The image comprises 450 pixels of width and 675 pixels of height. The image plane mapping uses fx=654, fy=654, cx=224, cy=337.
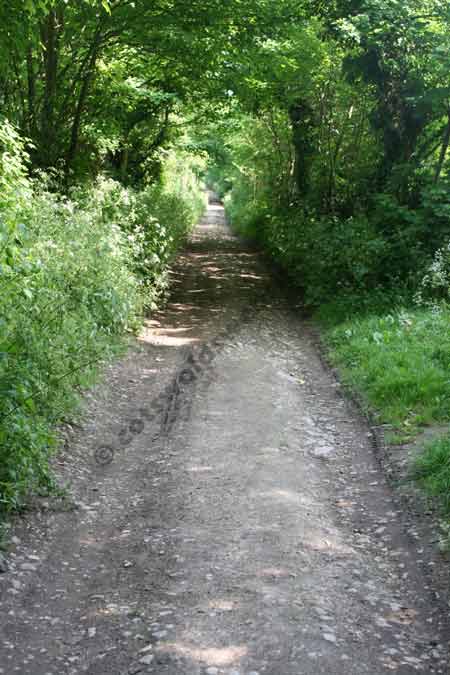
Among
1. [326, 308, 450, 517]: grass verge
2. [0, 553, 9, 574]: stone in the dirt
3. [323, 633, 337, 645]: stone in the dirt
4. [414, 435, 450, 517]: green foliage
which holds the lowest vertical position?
[323, 633, 337, 645]: stone in the dirt

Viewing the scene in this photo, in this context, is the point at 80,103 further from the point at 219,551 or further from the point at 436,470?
the point at 219,551

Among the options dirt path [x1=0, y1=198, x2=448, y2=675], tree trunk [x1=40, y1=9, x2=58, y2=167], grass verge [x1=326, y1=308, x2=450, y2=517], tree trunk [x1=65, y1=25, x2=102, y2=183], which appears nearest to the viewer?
dirt path [x1=0, y1=198, x2=448, y2=675]

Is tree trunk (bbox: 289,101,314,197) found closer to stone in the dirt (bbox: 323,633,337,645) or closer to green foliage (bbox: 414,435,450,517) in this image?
green foliage (bbox: 414,435,450,517)

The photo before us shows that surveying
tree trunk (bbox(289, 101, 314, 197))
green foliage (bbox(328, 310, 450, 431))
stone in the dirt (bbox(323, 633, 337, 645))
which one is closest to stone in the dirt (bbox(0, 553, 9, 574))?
stone in the dirt (bbox(323, 633, 337, 645))

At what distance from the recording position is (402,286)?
12711 millimetres

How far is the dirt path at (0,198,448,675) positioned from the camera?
12.8 feet

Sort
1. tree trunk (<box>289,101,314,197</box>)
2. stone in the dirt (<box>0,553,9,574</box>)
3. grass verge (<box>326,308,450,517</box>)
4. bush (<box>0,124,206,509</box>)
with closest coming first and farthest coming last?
stone in the dirt (<box>0,553,9,574</box>)
bush (<box>0,124,206,509</box>)
grass verge (<box>326,308,450,517</box>)
tree trunk (<box>289,101,314,197</box>)

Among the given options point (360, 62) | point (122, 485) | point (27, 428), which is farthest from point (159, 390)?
point (360, 62)

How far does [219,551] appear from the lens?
16.4 ft

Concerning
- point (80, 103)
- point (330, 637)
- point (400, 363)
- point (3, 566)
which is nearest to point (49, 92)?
point (80, 103)

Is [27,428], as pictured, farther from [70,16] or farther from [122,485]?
[70,16]

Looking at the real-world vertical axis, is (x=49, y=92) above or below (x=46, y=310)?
above

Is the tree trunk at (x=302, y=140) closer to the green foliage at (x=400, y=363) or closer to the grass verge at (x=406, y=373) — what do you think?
the grass verge at (x=406, y=373)

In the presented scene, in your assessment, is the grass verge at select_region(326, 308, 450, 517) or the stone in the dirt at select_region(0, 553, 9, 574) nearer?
the stone in the dirt at select_region(0, 553, 9, 574)
